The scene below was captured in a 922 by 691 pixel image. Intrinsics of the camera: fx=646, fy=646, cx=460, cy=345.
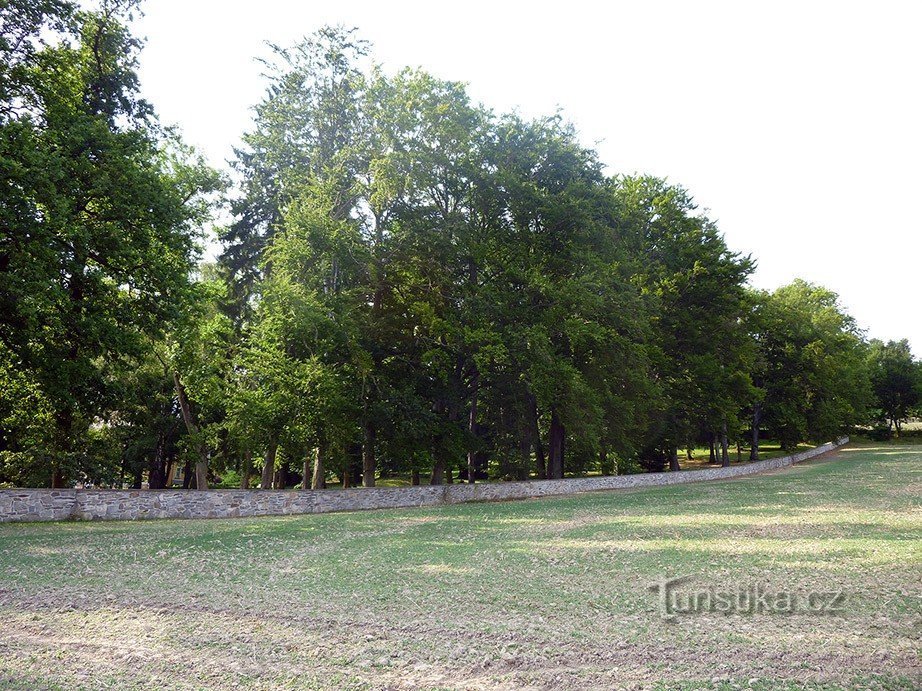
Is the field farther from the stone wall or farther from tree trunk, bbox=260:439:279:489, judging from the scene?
tree trunk, bbox=260:439:279:489

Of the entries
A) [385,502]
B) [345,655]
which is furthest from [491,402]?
[345,655]

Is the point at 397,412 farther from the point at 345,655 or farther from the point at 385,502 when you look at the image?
the point at 345,655

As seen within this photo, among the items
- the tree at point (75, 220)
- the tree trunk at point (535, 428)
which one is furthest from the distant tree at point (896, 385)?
the tree at point (75, 220)

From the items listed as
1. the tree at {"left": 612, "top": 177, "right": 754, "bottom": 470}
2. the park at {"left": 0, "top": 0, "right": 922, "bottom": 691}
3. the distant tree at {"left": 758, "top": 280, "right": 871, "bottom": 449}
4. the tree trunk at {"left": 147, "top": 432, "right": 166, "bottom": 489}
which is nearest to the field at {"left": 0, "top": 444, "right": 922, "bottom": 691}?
the park at {"left": 0, "top": 0, "right": 922, "bottom": 691}

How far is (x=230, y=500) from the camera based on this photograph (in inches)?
858

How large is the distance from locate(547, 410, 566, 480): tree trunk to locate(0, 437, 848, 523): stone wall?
2192 millimetres

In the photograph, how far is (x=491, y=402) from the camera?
35844mm

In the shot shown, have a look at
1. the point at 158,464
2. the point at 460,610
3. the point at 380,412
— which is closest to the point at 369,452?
the point at 380,412

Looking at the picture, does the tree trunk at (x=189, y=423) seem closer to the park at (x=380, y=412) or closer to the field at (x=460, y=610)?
the park at (x=380, y=412)

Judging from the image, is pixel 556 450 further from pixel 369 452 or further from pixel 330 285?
pixel 330 285

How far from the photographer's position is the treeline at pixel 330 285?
19.4 meters

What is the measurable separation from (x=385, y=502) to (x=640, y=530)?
12.6 meters

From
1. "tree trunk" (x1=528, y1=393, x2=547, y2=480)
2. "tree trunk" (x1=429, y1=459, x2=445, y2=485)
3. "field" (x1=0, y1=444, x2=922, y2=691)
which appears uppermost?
"tree trunk" (x1=528, y1=393, x2=547, y2=480)

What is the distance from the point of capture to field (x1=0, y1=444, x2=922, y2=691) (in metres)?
5.83
